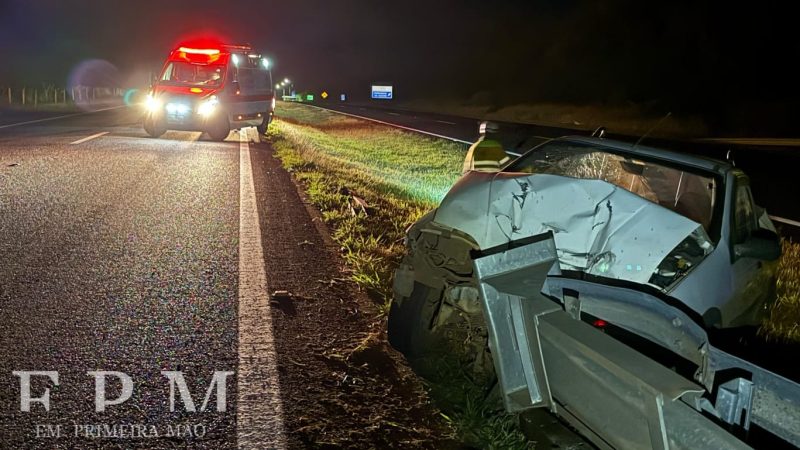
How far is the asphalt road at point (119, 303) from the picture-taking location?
308 centimetres

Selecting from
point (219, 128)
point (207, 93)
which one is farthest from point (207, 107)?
point (219, 128)

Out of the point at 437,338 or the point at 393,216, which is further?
the point at 393,216

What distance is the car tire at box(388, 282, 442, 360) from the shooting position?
379cm

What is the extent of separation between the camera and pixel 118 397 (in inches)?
129

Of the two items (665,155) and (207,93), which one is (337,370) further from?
(207,93)

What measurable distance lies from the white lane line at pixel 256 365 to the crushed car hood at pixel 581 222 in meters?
1.31

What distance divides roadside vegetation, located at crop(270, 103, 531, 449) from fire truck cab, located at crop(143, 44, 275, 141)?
1415mm

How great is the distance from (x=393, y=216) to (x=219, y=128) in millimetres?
10799

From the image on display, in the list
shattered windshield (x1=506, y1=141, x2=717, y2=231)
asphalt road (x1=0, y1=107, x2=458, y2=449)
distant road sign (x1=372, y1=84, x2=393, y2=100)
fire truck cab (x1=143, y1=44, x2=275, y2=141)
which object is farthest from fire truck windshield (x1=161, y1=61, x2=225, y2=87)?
distant road sign (x1=372, y1=84, x2=393, y2=100)

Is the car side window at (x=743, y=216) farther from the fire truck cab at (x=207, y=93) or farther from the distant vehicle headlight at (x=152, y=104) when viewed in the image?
the distant vehicle headlight at (x=152, y=104)

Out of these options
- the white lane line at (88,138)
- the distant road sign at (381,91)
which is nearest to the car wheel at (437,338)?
the white lane line at (88,138)

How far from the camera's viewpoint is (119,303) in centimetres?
455

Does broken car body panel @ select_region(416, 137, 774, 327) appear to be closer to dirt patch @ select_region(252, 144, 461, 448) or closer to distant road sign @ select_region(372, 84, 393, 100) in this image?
dirt patch @ select_region(252, 144, 461, 448)

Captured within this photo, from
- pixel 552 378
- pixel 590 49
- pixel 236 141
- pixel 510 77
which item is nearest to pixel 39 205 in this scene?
pixel 552 378
